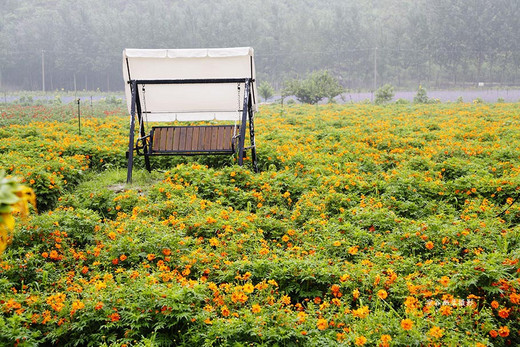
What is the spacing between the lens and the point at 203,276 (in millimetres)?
4160

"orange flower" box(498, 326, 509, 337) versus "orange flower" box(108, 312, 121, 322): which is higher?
"orange flower" box(108, 312, 121, 322)

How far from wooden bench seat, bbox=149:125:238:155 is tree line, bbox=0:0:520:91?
180 feet

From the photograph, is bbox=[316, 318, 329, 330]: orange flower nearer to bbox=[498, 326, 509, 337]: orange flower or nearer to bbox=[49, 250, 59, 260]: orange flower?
bbox=[498, 326, 509, 337]: orange flower

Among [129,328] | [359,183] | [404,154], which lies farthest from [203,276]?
[404,154]

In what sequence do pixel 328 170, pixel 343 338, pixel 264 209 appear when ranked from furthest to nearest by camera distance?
pixel 328 170 < pixel 264 209 < pixel 343 338

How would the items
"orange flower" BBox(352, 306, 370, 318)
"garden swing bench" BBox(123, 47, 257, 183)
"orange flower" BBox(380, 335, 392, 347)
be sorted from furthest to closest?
1. "garden swing bench" BBox(123, 47, 257, 183)
2. "orange flower" BBox(352, 306, 370, 318)
3. "orange flower" BBox(380, 335, 392, 347)

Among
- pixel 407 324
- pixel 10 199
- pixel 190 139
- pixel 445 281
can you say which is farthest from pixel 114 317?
pixel 190 139

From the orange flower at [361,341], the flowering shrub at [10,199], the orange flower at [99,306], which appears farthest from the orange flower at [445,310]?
the flowering shrub at [10,199]

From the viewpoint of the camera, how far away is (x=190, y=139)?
27.2 ft

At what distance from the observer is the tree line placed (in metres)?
64.6

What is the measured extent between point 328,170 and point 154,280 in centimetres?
455

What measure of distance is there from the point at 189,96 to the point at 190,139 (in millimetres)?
899

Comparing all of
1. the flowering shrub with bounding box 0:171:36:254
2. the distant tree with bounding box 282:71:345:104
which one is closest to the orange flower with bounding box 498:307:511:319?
the flowering shrub with bounding box 0:171:36:254

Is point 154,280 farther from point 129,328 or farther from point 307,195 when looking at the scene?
point 307,195
